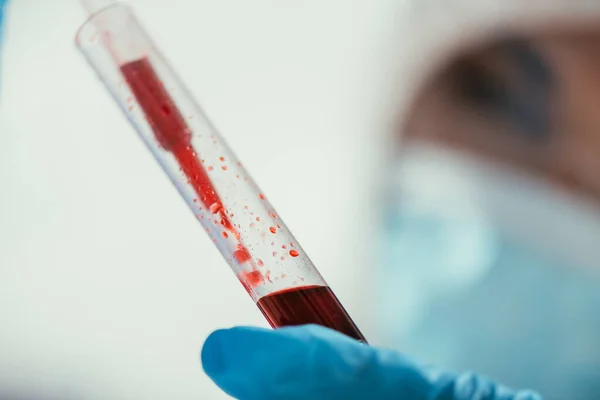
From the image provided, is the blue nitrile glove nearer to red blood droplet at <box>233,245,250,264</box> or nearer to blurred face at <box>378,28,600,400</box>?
red blood droplet at <box>233,245,250,264</box>

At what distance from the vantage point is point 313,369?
0.57 metres

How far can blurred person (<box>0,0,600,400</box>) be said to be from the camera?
168 centimetres

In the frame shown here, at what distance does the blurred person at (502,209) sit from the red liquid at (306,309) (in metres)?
1.04

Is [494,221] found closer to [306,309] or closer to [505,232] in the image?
[505,232]

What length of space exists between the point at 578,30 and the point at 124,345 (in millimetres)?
1604

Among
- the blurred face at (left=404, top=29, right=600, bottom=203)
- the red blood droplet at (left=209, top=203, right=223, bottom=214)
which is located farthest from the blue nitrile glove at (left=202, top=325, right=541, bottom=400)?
the blurred face at (left=404, top=29, right=600, bottom=203)

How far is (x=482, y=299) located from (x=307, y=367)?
1.27 meters

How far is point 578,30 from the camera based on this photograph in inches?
74.8

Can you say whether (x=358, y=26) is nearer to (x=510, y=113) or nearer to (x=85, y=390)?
(x=510, y=113)

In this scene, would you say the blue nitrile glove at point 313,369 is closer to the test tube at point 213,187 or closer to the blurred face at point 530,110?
the test tube at point 213,187

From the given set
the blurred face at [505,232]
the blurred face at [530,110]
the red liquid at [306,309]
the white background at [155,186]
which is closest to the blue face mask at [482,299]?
the blurred face at [505,232]

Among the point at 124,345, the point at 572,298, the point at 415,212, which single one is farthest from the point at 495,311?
the point at 124,345

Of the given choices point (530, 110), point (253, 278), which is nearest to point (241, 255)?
point (253, 278)

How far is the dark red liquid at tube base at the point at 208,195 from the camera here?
618 mm
